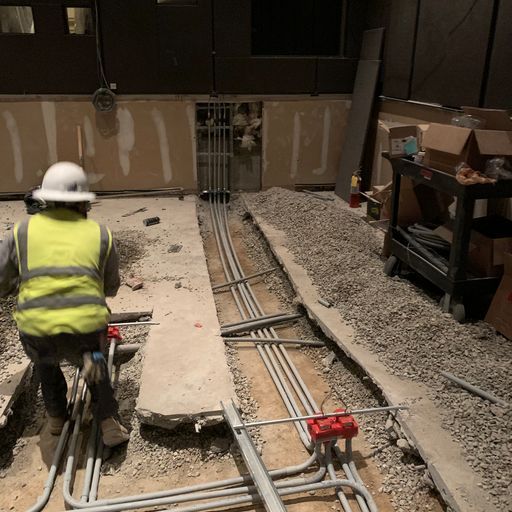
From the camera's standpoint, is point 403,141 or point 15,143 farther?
point 15,143

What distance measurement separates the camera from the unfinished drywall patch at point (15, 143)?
6.25 meters

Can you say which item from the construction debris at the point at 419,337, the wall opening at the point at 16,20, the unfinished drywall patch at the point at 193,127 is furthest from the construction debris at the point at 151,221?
the wall opening at the point at 16,20

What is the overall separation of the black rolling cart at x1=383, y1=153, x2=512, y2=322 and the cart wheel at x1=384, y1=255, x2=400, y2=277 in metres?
0.16

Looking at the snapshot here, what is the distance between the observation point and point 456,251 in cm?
322

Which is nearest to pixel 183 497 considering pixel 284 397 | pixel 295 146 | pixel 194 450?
pixel 194 450

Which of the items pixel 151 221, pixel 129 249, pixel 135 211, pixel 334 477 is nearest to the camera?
pixel 334 477

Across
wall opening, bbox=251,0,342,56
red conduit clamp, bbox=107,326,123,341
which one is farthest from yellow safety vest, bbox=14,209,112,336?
wall opening, bbox=251,0,342,56

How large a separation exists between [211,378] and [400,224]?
218 cm

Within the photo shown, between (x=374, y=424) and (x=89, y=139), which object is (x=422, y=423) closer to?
(x=374, y=424)

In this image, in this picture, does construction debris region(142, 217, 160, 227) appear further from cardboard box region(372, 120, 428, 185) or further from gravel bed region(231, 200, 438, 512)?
cardboard box region(372, 120, 428, 185)

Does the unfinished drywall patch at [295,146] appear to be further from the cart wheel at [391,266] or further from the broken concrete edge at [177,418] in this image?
the broken concrete edge at [177,418]

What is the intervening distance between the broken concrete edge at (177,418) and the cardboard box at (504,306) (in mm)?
1841

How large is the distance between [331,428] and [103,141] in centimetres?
532

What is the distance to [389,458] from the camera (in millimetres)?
2453
